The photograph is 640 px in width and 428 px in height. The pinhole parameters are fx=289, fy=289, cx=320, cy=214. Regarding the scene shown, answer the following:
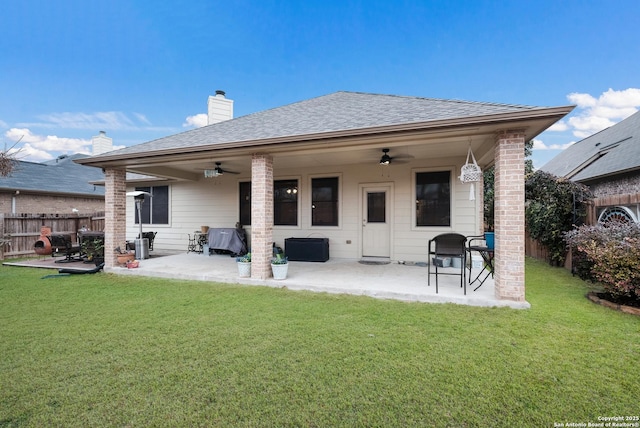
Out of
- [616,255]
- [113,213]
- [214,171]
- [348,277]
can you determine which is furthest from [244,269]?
[616,255]

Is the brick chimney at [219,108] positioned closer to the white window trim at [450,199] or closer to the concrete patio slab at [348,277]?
the concrete patio slab at [348,277]

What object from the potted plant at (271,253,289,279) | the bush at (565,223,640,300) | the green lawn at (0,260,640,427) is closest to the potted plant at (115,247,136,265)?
the green lawn at (0,260,640,427)

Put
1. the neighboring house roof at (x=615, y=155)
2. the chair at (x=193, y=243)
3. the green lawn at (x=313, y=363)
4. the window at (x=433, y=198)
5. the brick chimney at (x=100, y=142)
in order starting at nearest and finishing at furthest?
1. the green lawn at (x=313, y=363)
2. the neighboring house roof at (x=615, y=155)
3. the window at (x=433, y=198)
4. the chair at (x=193, y=243)
5. the brick chimney at (x=100, y=142)

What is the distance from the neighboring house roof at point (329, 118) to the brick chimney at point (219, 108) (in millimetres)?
2685

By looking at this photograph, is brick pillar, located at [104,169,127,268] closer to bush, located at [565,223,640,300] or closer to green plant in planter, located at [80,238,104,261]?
green plant in planter, located at [80,238,104,261]

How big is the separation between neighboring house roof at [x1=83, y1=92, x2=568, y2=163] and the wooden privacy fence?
581 centimetres

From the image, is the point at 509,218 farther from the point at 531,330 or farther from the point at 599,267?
the point at 599,267

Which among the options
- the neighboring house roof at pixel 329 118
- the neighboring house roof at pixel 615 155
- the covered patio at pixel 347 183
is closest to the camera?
the covered patio at pixel 347 183

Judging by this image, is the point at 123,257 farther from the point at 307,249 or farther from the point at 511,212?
the point at 511,212

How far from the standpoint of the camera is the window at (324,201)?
7.79 meters

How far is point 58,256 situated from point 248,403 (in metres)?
10.5

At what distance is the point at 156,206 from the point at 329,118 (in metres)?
7.59

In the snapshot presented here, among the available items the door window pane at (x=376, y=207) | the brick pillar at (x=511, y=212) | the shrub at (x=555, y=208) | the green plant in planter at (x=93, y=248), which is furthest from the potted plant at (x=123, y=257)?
the shrub at (x=555, y=208)

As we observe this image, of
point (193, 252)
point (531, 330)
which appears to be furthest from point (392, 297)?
point (193, 252)
